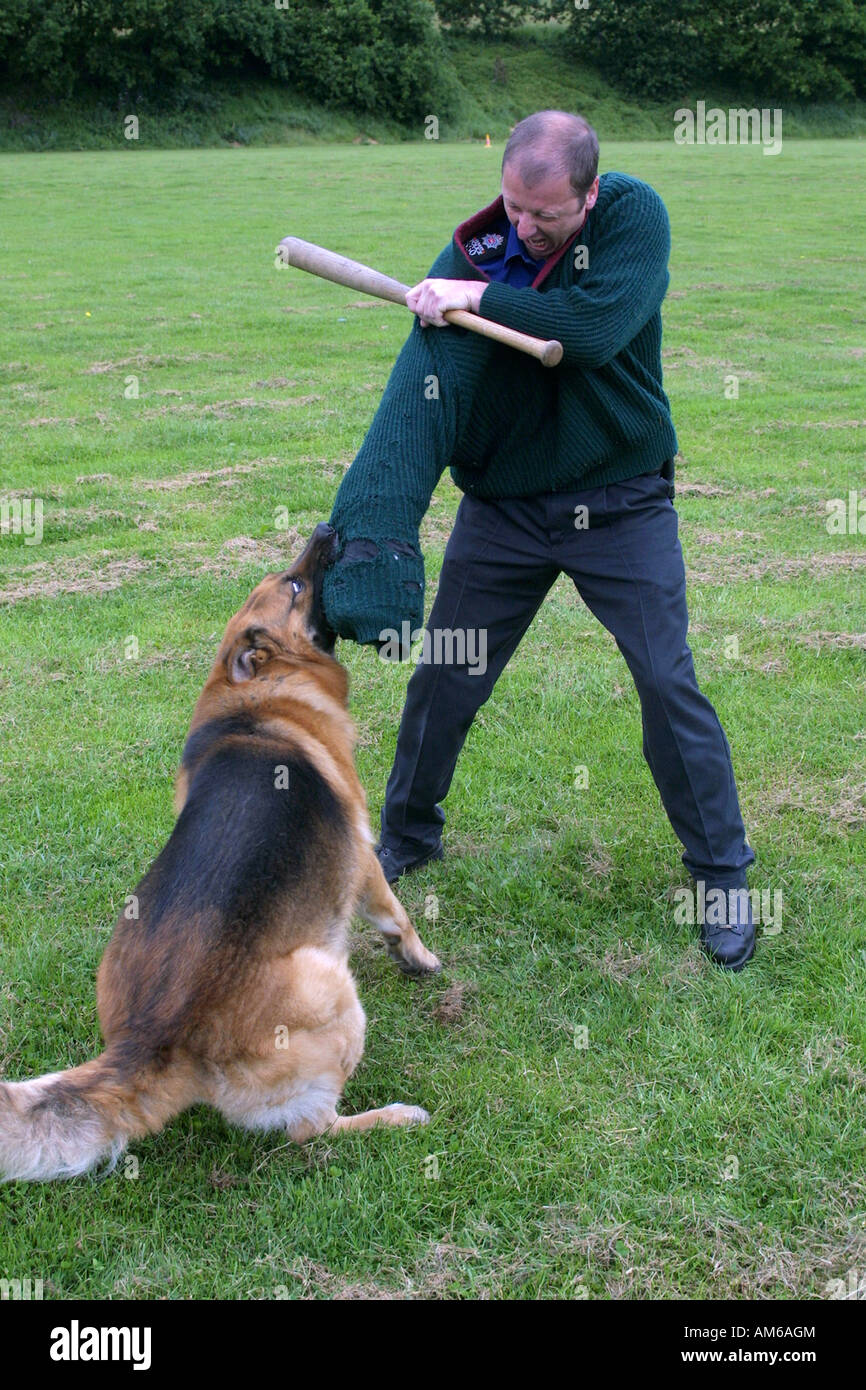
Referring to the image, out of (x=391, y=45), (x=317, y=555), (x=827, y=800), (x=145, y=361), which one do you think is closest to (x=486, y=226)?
(x=317, y=555)

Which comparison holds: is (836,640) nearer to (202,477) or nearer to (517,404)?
(517,404)

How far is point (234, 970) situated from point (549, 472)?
191 centimetres

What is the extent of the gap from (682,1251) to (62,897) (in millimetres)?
2647

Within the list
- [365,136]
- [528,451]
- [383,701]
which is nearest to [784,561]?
[383,701]

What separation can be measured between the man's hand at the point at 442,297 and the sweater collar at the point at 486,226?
0.23 meters

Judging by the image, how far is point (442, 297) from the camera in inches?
132

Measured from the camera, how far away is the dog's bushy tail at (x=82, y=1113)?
8.87 feet

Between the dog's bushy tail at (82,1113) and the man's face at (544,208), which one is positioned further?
the man's face at (544,208)

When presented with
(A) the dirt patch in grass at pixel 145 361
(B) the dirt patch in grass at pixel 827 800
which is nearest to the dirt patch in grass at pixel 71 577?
(B) the dirt patch in grass at pixel 827 800

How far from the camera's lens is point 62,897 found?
14.4ft

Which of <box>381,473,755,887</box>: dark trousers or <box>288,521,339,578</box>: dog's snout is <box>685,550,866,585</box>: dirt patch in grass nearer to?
<box>381,473,755,887</box>: dark trousers

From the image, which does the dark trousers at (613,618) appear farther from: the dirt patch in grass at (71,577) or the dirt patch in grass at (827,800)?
the dirt patch in grass at (71,577)

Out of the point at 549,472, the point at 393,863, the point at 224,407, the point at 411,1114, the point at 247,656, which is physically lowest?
the point at 411,1114

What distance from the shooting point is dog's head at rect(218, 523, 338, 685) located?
153 inches
